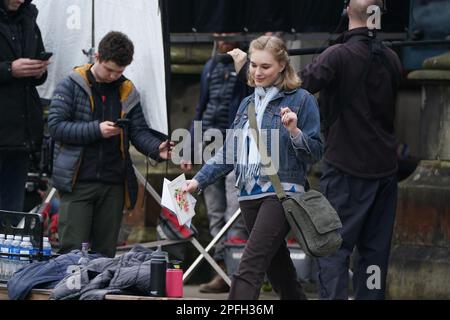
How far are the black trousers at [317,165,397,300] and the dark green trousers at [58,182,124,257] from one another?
1487 millimetres

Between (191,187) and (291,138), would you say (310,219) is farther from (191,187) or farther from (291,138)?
(191,187)

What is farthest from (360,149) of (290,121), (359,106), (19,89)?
(19,89)

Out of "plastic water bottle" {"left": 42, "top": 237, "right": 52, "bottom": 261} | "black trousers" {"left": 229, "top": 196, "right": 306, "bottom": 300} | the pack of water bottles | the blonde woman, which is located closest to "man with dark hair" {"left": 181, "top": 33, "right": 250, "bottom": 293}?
"plastic water bottle" {"left": 42, "top": 237, "right": 52, "bottom": 261}

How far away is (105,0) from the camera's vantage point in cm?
1016

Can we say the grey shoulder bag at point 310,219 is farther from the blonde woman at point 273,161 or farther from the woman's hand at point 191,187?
the woman's hand at point 191,187

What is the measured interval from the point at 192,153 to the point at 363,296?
2084mm

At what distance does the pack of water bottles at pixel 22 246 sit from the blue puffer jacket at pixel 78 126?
59 cm

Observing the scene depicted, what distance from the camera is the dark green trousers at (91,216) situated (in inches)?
377

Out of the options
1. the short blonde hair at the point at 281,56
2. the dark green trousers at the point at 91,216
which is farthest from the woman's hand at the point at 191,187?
the dark green trousers at the point at 91,216

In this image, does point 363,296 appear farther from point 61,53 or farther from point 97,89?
point 61,53

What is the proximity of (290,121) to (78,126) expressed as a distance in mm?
2044

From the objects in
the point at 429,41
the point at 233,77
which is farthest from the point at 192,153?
the point at 429,41

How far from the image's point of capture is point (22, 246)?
29.5ft

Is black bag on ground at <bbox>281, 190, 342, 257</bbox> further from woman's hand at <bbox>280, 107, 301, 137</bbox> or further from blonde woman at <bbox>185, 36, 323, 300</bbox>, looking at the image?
woman's hand at <bbox>280, 107, 301, 137</bbox>
